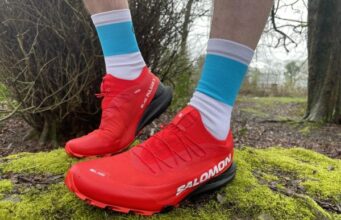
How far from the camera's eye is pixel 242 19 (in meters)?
1.15

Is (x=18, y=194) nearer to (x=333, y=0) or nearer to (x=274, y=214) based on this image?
(x=274, y=214)

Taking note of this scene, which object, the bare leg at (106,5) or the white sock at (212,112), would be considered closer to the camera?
the white sock at (212,112)

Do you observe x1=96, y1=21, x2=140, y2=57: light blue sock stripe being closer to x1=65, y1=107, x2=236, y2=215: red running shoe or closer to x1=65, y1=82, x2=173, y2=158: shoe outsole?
x1=65, y1=82, x2=173, y2=158: shoe outsole

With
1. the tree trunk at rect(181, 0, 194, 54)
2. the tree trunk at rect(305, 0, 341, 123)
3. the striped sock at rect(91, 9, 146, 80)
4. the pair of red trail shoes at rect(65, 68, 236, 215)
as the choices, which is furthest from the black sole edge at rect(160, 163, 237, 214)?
the tree trunk at rect(305, 0, 341, 123)

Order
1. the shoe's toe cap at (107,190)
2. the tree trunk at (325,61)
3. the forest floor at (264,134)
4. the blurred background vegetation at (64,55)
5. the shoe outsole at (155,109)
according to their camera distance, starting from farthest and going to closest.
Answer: the tree trunk at (325,61)
the forest floor at (264,134)
the blurred background vegetation at (64,55)
the shoe outsole at (155,109)
the shoe's toe cap at (107,190)

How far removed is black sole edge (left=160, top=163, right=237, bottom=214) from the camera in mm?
1229

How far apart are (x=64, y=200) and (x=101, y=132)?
30 centimetres

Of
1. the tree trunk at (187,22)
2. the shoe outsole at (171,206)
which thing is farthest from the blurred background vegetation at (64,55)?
the shoe outsole at (171,206)

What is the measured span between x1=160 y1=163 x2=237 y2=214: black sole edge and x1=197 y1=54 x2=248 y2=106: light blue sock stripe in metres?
0.25

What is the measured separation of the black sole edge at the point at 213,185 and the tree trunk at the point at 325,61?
5549 mm

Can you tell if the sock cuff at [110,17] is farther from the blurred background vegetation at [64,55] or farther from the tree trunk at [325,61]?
the tree trunk at [325,61]

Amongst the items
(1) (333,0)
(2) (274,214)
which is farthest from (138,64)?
(1) (333,0)

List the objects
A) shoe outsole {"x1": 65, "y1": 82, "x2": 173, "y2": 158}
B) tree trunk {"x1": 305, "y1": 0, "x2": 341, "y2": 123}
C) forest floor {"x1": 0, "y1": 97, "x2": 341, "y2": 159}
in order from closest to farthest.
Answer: shoe outsole {"x1": 65, "y1": 82, "x2": 173, "y2": 158} < forest floor {"x1": 0, "y1": 97, "x2": 341, "y2": 159} < tree trunk {"x1": 305, "y1": 0, "x2": 341, "y2": 123}

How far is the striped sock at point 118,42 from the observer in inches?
55.8
